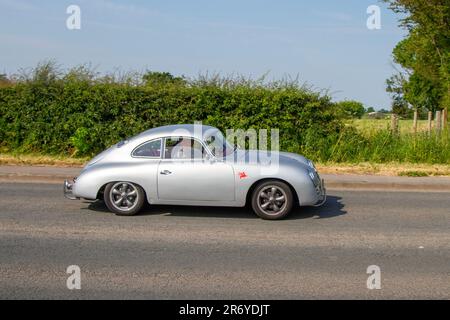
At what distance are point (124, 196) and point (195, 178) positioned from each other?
3.91ft

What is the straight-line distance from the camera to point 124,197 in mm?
8469

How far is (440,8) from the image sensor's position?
904 inches

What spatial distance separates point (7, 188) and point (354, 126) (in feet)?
33.4

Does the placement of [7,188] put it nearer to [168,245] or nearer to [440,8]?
[168,245]

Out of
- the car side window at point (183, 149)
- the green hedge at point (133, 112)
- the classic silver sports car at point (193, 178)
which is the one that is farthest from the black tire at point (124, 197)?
the green hedge at point (133, 112)

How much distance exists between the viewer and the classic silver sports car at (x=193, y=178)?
8180 mm

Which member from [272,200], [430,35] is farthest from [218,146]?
[430,35]

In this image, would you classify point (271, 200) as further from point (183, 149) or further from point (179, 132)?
point (179, 132)

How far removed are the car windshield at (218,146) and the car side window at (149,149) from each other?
77 cm

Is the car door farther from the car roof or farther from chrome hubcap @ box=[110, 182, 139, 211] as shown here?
chrome hubcap @ box=[110, 182, 139, 211]

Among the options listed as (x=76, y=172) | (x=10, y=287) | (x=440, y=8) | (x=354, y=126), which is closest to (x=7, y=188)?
(x=76, y=172)

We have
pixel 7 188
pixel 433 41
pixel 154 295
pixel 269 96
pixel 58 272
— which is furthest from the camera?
pixel 433 41

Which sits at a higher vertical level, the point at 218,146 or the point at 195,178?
the point at 218,146

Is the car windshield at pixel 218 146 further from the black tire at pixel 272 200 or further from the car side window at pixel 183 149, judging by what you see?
the black tire at pixel 272 200
